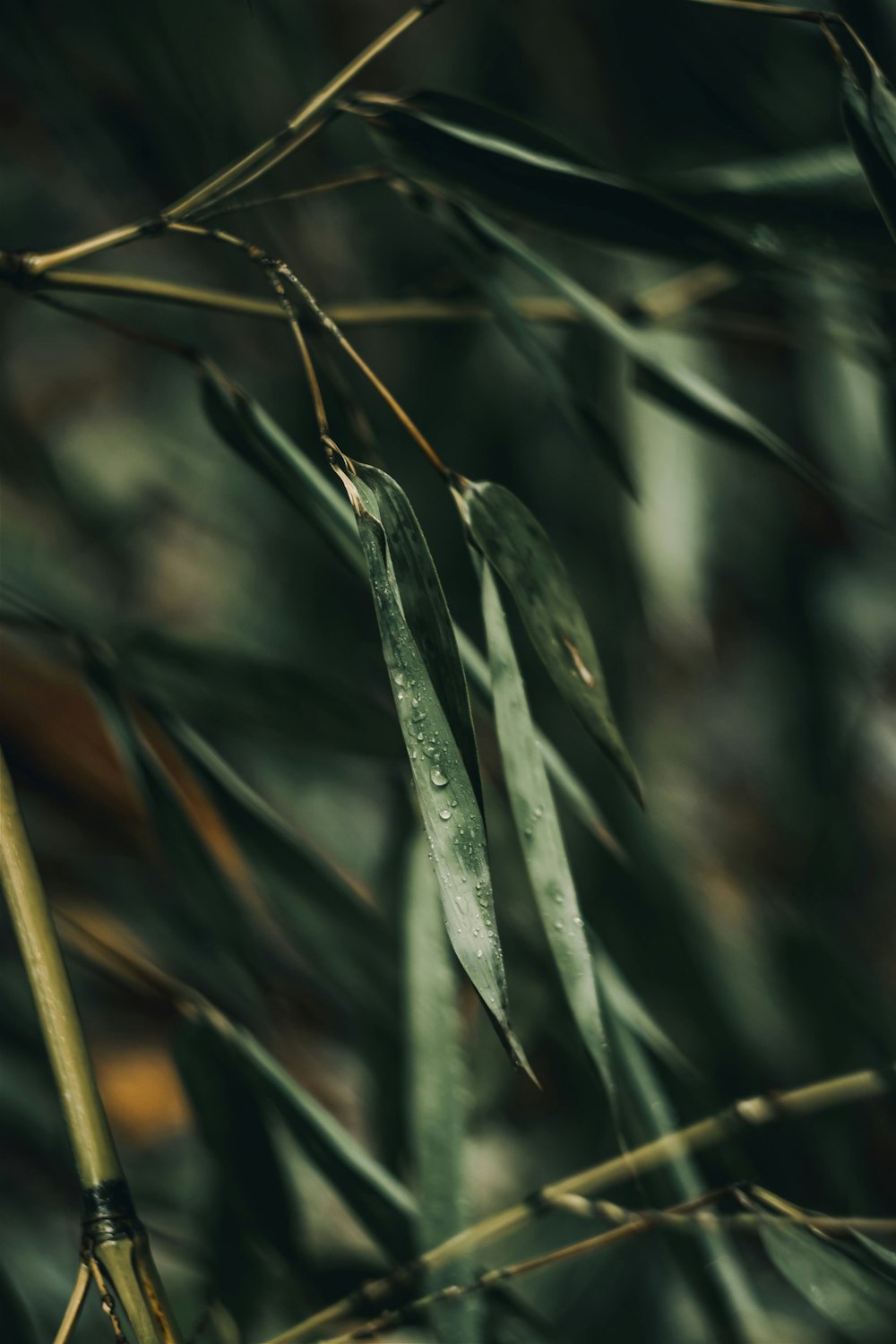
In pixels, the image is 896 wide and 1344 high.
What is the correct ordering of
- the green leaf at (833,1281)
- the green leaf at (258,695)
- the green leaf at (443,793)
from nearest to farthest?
1. the green leaf at (443,793)
2. the green leaf at (833,1281)
3. the green leaf at (258,695)

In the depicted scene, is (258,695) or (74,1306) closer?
(74,1306)

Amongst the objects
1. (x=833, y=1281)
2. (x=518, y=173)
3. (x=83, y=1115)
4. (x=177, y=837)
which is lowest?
(x=833, y=1281)

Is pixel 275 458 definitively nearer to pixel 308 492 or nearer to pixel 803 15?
pixel 308 492

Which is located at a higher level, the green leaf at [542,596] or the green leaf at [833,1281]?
the green leaf at [542,596]

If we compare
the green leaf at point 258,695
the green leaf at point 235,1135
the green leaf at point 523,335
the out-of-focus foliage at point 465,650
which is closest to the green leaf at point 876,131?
the out-of-focus foliage at point 465,650

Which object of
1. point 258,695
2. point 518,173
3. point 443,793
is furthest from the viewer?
point 258,695

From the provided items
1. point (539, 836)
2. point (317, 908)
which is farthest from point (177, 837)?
point (539, 836)

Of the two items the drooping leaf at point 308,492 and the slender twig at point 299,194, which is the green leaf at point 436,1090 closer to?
the drooping leaf at point 308,492
